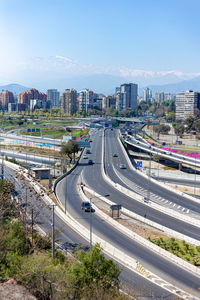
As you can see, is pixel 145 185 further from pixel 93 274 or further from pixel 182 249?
pixel 93 274

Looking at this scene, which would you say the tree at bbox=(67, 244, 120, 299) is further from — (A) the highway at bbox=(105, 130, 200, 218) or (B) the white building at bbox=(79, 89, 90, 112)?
(B) the white building at bbox=(79, 89, 90, 112)

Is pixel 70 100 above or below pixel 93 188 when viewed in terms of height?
above

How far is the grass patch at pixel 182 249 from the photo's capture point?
68.0 ft

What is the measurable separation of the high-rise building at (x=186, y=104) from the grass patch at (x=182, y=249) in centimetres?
13682

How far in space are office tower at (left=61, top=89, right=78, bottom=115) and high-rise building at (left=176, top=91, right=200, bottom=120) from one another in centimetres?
5380

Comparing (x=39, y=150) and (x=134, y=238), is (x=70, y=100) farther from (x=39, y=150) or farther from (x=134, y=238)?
(x=134, y=238)

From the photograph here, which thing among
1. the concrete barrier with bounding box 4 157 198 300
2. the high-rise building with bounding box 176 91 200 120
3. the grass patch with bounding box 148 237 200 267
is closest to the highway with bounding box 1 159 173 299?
the concrete barrier with bounding box 4 157 198 300

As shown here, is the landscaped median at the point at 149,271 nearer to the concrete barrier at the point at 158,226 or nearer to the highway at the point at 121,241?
the highway at the point at 121,241

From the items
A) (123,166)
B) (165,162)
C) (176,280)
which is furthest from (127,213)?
(165,162)

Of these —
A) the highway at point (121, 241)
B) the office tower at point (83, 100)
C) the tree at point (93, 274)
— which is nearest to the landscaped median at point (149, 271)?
the highway at point (121, 241)

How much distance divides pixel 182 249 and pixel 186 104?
142 metres

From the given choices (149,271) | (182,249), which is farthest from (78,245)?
(182,249)

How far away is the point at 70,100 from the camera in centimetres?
16438

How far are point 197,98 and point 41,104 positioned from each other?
3544 inches
